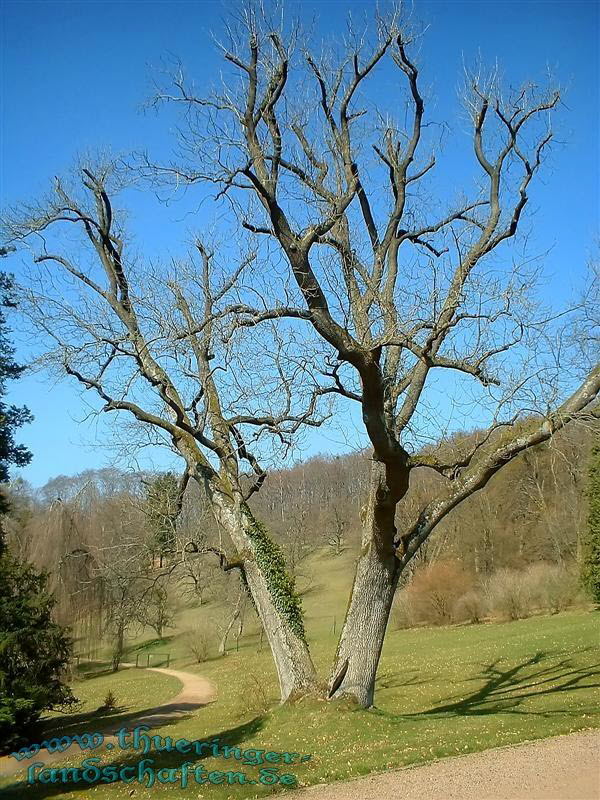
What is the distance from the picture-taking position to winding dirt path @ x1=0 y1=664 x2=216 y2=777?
12238mm

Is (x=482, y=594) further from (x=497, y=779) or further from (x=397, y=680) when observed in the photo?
(x=497, y=779)

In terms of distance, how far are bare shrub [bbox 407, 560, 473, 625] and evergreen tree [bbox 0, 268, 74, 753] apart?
19.8 m

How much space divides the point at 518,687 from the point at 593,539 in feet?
→ 57.8

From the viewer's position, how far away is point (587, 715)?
8.95m

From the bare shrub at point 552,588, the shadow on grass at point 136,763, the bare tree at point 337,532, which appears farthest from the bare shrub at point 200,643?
the shadow on grass at point 136,763

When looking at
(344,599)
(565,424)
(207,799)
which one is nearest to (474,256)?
(565,424)

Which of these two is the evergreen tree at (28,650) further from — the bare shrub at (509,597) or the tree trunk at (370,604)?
the bare shrub at (509,597)

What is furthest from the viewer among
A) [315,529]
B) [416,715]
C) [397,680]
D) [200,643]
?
[315,529]

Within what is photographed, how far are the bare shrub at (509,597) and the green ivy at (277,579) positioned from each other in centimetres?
2211

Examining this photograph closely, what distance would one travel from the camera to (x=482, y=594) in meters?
31.7

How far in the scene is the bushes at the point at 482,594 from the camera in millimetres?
30547

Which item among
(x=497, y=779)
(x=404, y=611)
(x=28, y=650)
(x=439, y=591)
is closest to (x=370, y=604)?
(x=497, y=779)

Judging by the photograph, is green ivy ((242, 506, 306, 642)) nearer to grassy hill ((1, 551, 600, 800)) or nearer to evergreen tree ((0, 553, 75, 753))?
grassy hill ((1, 551, 600, 800))

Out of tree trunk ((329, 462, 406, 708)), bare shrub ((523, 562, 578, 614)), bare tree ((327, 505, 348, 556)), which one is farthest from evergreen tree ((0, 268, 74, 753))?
bare tree ((327, 505, 348, 556))
